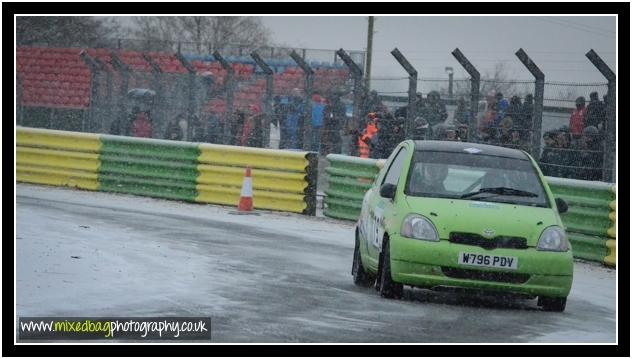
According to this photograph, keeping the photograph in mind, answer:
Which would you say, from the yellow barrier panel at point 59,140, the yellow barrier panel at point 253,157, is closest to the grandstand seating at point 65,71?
the yellow barrier panel at point 59,140

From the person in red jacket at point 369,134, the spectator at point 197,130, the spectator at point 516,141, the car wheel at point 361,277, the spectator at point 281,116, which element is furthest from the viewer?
the spectator at point 197,130

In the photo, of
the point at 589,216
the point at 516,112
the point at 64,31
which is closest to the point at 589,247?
the point at 589,216

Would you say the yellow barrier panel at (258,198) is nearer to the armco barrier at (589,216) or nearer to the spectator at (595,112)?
the spectator at (595,112)

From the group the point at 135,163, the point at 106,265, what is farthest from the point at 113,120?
the point at 106,265

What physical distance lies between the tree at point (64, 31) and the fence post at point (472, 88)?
2792cm

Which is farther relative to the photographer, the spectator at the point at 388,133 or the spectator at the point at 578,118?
the spectator at the point at 388,133

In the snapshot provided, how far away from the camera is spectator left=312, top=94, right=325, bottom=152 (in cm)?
2189

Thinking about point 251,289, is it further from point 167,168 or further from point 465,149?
point 167,168

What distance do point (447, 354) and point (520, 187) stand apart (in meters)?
3.76

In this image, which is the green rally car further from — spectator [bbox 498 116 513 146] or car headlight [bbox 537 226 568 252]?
spectator [bbox 498 116 513 146]

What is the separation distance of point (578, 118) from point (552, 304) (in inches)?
269

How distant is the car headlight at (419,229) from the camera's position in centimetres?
1073

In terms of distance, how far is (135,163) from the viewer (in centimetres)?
2131

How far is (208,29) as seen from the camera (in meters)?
57.4
